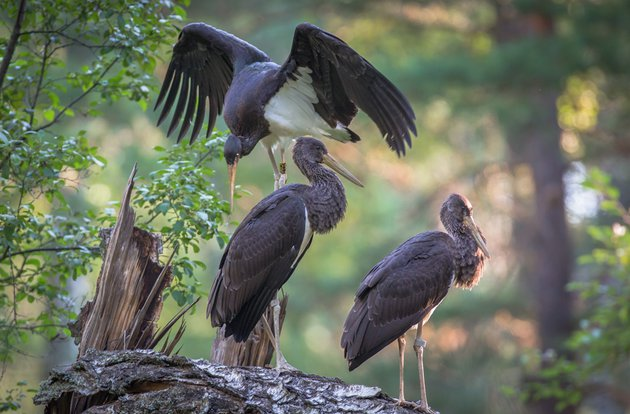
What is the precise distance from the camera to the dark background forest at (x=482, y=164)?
11.6 meters

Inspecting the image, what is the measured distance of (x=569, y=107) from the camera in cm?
1394

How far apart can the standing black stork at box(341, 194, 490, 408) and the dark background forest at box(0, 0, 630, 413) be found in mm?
4728

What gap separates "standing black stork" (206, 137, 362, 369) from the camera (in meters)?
5.20

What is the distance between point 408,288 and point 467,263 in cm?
38

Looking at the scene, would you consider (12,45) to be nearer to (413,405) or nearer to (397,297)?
(397,297)

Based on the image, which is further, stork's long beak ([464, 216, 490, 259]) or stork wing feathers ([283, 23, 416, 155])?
stork wing feathers ([283, 23, 416, 155])

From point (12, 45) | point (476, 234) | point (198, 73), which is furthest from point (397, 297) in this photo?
point (198, 73)

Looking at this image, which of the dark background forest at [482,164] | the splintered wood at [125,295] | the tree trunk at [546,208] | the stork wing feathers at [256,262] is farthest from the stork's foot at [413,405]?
the tree trunk at [546,208]

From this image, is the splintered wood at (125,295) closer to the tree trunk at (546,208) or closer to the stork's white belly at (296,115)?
the stork's white belly at (296,115)

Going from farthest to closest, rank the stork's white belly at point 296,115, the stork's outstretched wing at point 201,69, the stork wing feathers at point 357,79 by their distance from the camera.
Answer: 1. the stork's outstretched wing at point 201,69
2. the stork's white belly at point 296,115
3. the stork wing feathers at point 357,79

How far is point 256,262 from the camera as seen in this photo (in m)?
5.23

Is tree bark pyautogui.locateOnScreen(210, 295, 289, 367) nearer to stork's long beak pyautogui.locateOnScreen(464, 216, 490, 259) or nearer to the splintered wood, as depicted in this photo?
the splintered wood

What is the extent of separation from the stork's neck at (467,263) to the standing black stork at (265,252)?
2.10ft

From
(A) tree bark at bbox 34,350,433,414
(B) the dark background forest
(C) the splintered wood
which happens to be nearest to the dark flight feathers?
Answer: (C) the splintered wood
